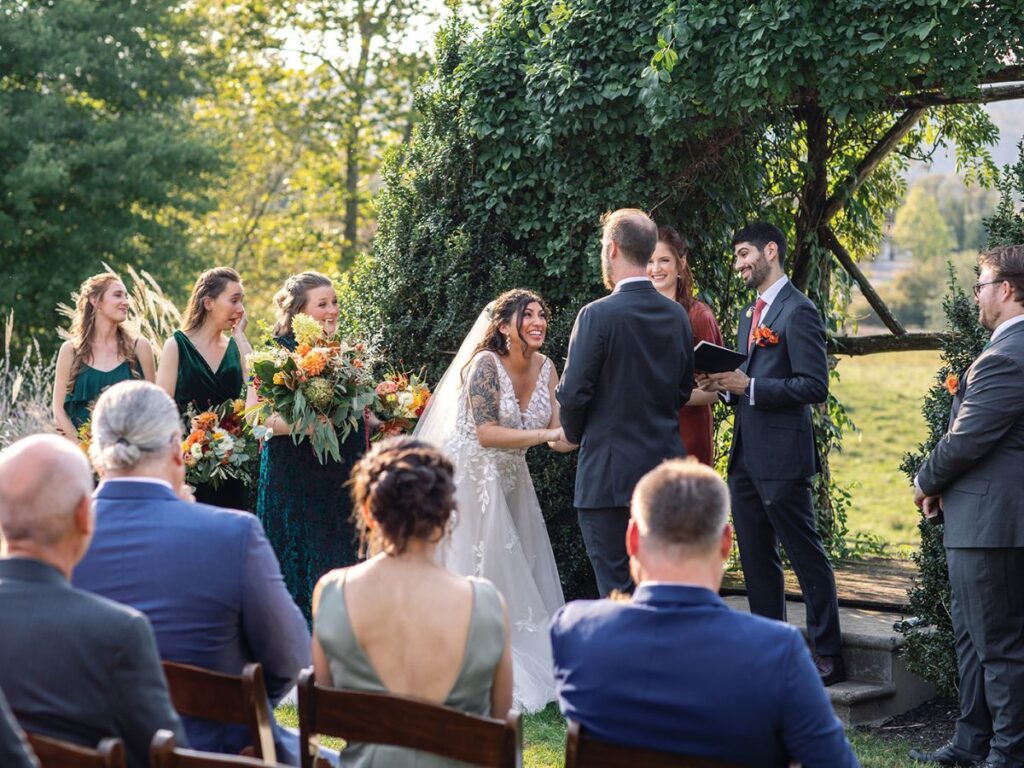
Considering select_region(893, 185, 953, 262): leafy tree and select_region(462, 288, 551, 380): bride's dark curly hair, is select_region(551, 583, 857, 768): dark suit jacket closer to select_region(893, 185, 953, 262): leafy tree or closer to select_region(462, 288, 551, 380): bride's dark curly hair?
select_region(462, 288, 551, 380): bride's dark curly hair

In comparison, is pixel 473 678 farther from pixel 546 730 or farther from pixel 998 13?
pixel 998 13

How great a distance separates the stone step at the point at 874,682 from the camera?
242 inches

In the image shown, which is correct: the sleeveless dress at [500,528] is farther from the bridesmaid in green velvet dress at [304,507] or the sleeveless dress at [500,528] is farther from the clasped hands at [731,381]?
the clasped hands at [731,381]

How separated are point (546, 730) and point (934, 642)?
6.14 feet

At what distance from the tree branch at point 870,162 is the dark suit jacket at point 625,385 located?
3.47 meters

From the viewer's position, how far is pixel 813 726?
2773mm

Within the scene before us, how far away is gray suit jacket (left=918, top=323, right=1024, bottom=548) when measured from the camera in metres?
4.89

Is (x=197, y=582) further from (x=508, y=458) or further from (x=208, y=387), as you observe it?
(x=208, y=387)

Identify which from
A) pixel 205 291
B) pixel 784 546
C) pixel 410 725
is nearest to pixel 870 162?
pixel 784 546

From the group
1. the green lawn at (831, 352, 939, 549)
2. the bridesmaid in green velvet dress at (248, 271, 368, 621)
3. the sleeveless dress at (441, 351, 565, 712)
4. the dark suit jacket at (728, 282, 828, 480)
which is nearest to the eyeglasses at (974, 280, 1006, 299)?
the dark suit jacket at (728, 282, 828, 480)

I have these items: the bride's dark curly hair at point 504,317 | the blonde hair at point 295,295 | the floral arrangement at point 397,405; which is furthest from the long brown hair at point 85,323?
the bride's dark curly hair at point 504,317

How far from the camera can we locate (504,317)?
6.44m

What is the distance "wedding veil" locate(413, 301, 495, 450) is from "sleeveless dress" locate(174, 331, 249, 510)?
118cm

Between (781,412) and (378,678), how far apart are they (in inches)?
131
